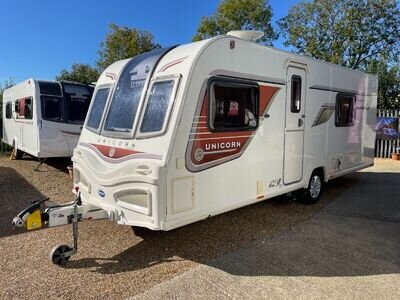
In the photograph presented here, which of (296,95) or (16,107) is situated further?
(16,107)

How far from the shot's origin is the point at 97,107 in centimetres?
500

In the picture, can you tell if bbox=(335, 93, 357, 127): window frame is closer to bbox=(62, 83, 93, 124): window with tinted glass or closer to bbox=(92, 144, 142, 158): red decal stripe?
bbox=(92, 144, 142, 158): red decal stripe

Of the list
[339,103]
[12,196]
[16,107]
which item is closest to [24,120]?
[16,107]

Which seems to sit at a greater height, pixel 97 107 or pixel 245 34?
pixel 245 34

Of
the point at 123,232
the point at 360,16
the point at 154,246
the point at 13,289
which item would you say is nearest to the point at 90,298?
the point at 13,289

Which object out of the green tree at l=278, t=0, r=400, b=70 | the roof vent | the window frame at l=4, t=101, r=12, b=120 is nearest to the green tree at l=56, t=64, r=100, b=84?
the window frame at l=4, t=101, r=12, b=120

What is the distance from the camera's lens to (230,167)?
14.6 feet

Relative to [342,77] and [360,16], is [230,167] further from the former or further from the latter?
[360,16]

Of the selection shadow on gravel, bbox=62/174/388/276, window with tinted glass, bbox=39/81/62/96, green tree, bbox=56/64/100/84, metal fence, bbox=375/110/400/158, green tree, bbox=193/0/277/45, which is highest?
green tree, bbox=193/0/277/45

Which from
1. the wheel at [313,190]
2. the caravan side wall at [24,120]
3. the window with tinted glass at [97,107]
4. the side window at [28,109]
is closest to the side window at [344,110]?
the wheel at [313,190]

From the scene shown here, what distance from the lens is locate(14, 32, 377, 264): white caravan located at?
149 inches

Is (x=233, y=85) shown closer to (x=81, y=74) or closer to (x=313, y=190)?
(x=313, y=190)

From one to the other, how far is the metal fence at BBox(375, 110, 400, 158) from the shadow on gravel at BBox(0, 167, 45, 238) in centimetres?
1224

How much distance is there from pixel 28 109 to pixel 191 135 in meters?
7.11
